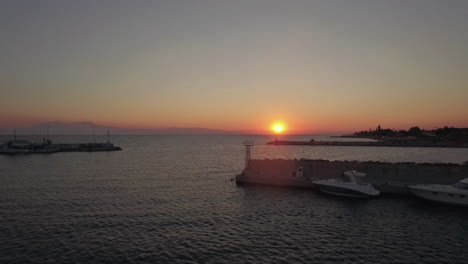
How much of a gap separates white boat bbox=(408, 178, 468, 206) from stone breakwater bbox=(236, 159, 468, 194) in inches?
112

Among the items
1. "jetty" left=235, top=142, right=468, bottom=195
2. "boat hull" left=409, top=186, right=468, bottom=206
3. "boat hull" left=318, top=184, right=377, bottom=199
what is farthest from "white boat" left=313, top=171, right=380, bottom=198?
"boat hull" left=409, top=186, right=468, bottom=206

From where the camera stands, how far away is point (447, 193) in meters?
32.1

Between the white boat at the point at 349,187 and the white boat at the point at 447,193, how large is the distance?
4142mm

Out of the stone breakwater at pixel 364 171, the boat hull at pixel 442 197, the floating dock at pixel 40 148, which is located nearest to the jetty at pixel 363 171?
the stone breakwater at pixel 364 171

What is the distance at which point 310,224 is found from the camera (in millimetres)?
26562

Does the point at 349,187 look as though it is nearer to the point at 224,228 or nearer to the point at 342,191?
the point at 342,191

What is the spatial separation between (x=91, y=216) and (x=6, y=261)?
9794 millimetres

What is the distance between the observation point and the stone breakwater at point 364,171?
3744cm

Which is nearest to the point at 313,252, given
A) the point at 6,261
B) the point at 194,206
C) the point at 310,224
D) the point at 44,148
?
the point at 310,224

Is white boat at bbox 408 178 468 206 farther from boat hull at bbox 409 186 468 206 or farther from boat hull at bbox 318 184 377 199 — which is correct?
boat hull at bbox 318 184 377 199

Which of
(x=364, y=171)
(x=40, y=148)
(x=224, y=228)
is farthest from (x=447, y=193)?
(x=40, y=148)

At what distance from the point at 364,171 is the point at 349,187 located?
6.14 m

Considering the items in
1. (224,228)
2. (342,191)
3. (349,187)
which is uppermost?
(349,187)

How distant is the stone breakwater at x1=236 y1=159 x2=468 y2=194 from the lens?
37.4m
